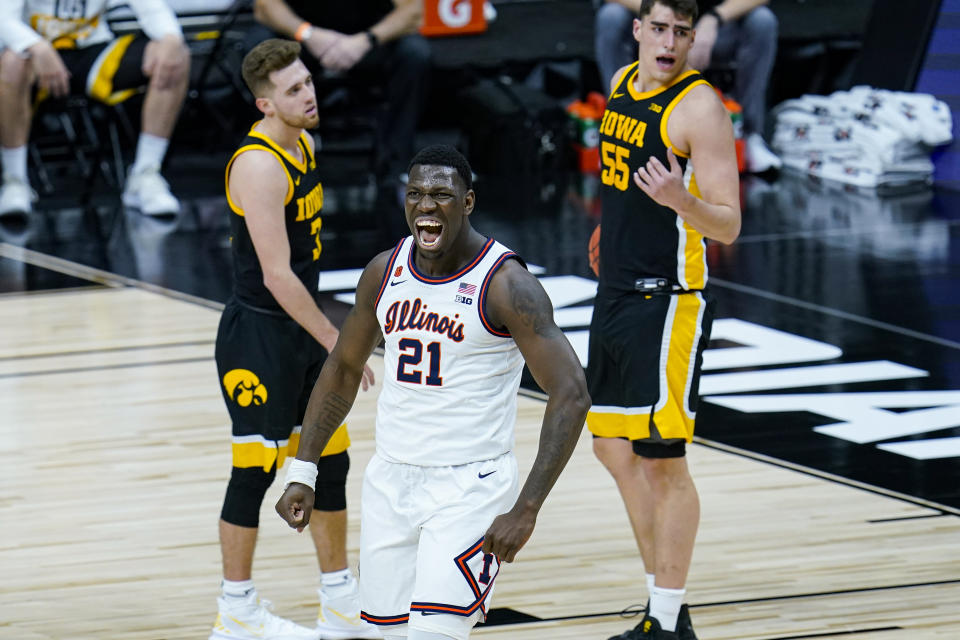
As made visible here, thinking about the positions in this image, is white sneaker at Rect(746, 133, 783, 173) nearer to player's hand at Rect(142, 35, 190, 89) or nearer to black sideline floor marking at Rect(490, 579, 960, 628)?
player's hand at Rect(142, 35, 190, 89)

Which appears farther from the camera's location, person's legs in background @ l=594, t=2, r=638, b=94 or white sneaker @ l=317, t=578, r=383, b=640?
person's legs in background @ l=594, t=2, r=638, b=94

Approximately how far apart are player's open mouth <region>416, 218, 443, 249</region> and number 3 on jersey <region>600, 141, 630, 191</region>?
3.81ft

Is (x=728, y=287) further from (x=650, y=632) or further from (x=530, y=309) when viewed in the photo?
(x=530, y=309)

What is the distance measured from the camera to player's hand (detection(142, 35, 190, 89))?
10.1m

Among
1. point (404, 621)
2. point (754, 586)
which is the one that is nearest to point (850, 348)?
point (754, 586)

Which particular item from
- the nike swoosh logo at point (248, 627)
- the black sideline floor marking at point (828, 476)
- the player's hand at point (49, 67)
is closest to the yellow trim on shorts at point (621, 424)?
the nike swoosh logo at point (248, 627)

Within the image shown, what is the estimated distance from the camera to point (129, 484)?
5930 millimetres

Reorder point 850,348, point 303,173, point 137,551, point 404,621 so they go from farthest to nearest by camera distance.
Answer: point 850,348 → point 137,551 → point 303,173 → point 404,621

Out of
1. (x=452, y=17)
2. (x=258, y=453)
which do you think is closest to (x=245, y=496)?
(x=258, y=453)

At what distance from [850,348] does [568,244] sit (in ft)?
8.30

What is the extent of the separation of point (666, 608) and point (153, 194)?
6.68m

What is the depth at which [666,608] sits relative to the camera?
446 centimetres

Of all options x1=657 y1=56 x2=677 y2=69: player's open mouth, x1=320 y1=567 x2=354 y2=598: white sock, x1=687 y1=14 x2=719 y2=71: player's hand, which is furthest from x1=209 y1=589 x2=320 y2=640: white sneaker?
x1=687 y1=14 x2=719 y2=71: player's hand

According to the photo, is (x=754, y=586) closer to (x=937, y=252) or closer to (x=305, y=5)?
(x=937, y=252)
